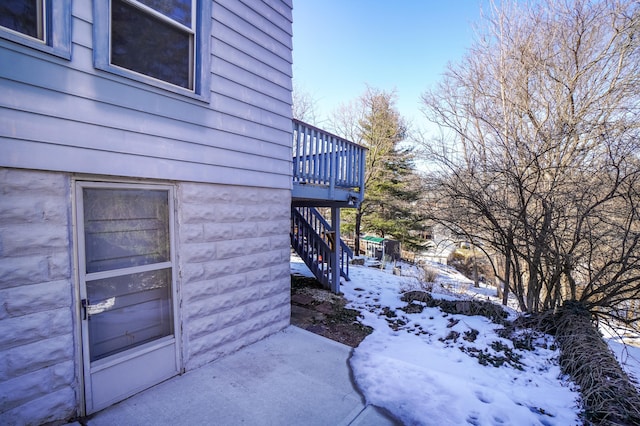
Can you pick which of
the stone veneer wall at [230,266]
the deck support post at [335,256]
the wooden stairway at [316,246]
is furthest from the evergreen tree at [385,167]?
the stone veneer wall at [230,266]

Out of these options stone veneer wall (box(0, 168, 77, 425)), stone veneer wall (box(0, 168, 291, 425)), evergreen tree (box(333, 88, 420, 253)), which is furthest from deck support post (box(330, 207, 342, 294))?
evergreen tree (box(333, 88, 420, 253))

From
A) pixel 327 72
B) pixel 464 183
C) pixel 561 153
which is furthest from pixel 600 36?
pixel 327 72

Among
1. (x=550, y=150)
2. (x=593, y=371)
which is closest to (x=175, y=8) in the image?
(x=593, y=371)

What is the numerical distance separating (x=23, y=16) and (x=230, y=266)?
2384 millimetres

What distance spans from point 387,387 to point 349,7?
31.8 feet

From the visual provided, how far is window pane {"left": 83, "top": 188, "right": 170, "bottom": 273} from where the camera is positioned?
2.19 meters

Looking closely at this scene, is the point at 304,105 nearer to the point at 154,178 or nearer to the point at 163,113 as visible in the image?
the point at 163,113

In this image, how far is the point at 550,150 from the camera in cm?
536

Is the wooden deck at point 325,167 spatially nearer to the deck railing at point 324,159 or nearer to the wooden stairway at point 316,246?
the deck railing at point 324,159

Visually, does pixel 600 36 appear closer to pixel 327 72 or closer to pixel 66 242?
pixel 327 72

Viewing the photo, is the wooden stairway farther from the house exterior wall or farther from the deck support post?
the house exterior wall

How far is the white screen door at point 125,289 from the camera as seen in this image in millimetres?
2162

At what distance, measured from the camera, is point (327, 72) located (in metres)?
12.7

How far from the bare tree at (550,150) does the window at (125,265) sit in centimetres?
448
